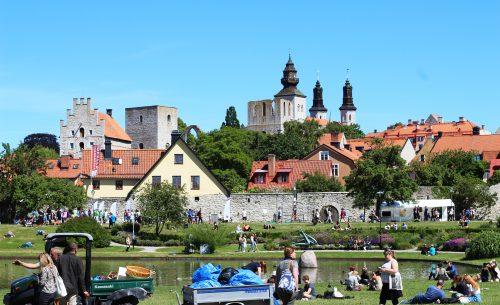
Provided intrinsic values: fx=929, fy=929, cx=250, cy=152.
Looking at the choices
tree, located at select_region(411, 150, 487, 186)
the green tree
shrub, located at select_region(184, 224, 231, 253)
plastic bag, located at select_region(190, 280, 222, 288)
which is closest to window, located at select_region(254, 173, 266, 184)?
tree, located at select_region(411, 150, 487, 186)

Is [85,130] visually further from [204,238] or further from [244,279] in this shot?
[244,279]

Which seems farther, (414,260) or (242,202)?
(242,202)

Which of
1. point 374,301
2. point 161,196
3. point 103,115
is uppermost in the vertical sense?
point 103,115

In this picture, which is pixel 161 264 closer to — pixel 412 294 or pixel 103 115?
pixel 412 294

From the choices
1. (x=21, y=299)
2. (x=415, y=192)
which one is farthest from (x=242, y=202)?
(x=21, y=299)

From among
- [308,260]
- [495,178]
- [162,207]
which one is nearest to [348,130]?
[495,178]

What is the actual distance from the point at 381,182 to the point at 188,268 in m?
27.1

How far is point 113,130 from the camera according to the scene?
112188mm

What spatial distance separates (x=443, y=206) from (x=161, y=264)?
32.4m

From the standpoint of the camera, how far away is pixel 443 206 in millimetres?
69812

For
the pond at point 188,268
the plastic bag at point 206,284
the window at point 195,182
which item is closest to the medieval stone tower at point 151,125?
the window at point 195,182

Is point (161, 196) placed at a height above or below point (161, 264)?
above

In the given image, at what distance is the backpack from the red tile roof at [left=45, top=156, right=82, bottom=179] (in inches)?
2580

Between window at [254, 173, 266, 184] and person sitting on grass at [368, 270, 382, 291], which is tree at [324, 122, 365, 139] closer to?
window at [254, 173, 266, 184]
